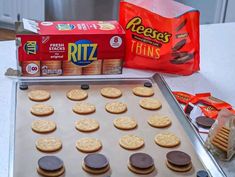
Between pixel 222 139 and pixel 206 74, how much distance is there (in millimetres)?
451

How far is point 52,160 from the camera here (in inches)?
33.4

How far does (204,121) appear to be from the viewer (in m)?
1.05

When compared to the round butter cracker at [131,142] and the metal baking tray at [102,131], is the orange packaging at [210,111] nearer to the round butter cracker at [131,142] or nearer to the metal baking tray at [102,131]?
the metal baking tray at [102,131]

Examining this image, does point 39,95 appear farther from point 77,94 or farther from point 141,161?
point 141,161

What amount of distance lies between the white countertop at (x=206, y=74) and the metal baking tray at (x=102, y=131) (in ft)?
0.11

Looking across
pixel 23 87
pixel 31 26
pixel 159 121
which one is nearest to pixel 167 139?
pixel 159 121

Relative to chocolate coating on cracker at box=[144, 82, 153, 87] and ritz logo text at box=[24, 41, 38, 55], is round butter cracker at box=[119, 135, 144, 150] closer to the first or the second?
chocolate coating on cracker at box=[144, 82, 153, 87]

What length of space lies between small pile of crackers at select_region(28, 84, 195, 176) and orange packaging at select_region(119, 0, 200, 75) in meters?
0.14

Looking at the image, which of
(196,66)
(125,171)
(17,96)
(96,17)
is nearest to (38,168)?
(125,171)

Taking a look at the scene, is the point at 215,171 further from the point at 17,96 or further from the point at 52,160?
the point at 17,96

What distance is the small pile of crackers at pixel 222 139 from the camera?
90 cm

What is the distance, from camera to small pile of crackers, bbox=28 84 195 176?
85cm

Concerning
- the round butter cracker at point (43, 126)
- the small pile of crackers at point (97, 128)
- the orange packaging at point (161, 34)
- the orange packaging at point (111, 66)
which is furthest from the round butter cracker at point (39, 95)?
the orange packaging at point (161, 34)

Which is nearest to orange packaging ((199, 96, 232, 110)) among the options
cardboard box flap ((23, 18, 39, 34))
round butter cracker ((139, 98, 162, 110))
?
round butter cracker ((139, 98, 162, 110))
